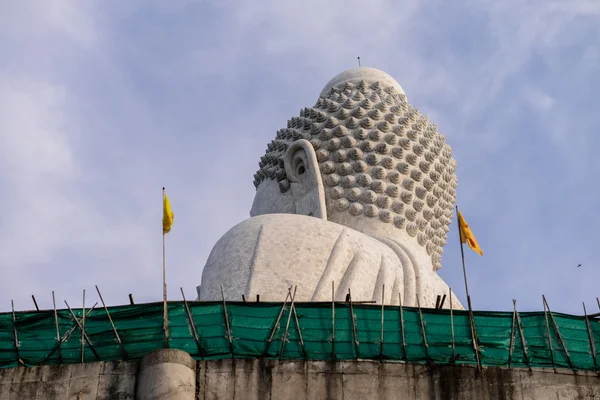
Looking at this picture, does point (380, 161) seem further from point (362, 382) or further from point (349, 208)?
point (362, 382)

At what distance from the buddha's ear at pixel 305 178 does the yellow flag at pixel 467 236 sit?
4801 millimetres

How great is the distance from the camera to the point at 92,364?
49.1 feet

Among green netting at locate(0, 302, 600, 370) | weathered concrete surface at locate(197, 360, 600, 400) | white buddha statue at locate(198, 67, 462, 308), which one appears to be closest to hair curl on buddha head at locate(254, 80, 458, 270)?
white buddha statue at locate(198, 67, 462, 308)

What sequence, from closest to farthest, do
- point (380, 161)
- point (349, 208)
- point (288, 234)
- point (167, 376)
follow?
point (167, 376) → point (288, 234) → point (349, 208) → point (380, 161)

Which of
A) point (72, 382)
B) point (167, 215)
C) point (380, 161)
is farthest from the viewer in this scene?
point (380, 161)

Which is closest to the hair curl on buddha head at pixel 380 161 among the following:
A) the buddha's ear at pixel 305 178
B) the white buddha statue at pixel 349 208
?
the white buddha statue at pixel 349 208

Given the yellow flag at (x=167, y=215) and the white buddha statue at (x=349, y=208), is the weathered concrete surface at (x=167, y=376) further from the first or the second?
the white buddha statue at (x=349, y=208)

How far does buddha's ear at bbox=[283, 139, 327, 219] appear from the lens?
22.8m

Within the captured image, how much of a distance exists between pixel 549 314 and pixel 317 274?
4.79m

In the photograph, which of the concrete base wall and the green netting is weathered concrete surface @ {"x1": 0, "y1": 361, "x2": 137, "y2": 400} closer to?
the concrete base wall

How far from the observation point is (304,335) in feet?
51.3

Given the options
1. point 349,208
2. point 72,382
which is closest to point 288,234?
point 349,208

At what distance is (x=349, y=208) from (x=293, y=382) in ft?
27.5

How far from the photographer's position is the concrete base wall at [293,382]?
14.7m
